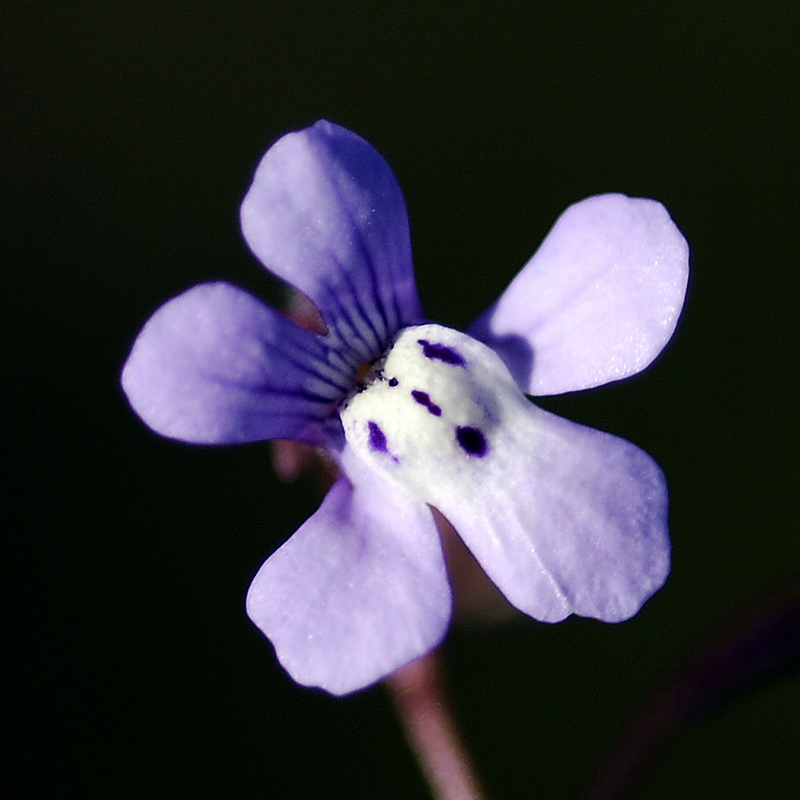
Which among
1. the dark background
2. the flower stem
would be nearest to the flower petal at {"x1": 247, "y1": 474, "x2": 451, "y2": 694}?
the flower stem

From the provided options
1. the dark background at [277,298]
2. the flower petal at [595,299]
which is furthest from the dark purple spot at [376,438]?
the dark background at [277,298]

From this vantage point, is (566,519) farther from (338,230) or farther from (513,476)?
(338,230)

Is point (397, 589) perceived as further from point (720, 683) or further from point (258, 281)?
point (258, 281)

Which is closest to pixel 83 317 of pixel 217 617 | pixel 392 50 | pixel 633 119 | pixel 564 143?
pixel 217 617

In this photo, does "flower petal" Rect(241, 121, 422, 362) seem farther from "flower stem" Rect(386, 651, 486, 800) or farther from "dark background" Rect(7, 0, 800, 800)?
"dark background" Rect(7, 0, 800, 800)

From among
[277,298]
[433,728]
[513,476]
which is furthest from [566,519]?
[277,298]

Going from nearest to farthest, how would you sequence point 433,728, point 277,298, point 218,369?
point 218,369, point 433,728, point 277,298

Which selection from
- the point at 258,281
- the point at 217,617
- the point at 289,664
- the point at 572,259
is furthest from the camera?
the point at 258,281
